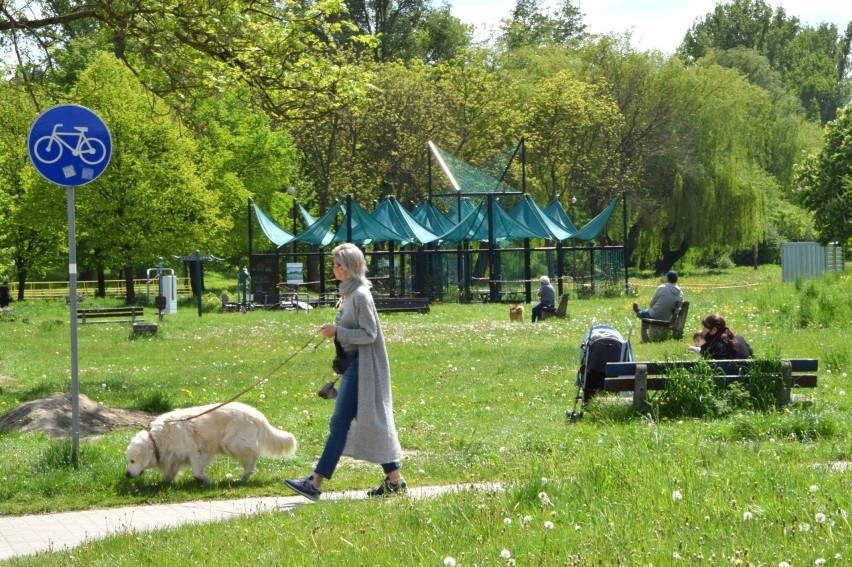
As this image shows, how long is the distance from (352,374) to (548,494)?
6.66 feet

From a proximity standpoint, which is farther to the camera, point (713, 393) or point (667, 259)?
point (667, 259)

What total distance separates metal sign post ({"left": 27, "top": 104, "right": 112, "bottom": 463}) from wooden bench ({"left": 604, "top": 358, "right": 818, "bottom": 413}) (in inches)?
188

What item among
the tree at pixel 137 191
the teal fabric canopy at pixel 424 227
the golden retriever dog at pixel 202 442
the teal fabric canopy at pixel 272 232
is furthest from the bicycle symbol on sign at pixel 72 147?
the tree at pixel 137 191

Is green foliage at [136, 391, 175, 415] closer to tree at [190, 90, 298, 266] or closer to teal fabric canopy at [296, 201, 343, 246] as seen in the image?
teal fabric canopy at [296, 201, 343, 246]

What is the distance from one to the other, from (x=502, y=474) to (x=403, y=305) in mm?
26481

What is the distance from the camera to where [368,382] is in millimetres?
8133

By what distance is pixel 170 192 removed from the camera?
160 feet

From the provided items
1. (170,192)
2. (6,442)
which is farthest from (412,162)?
(6,442)

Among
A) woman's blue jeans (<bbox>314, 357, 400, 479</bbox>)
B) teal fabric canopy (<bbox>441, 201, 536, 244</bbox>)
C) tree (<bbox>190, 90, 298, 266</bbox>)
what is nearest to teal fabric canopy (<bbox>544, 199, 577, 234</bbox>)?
teal fabric canopy (<bbox>441, 201, 536, 244</bbox>)

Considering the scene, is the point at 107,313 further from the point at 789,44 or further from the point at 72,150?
the point at 789,44

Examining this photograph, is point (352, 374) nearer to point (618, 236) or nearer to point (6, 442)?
point (6, 442)

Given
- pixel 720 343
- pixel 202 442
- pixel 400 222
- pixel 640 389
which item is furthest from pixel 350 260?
pixel 400 222

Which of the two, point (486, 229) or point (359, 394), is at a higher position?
point (486, 229)

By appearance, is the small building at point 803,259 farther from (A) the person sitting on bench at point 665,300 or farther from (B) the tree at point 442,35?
(B) the tree at point 442,35
